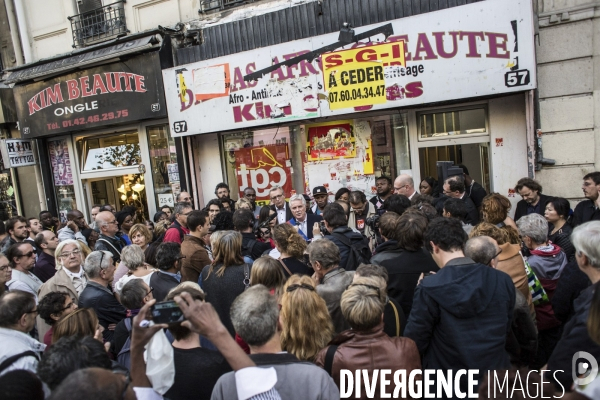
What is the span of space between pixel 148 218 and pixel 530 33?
377 inches

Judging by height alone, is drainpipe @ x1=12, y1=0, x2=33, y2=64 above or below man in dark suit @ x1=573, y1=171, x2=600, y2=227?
above

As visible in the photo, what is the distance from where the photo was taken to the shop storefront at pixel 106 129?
10469 millimetres

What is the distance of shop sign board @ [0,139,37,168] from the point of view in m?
12.5

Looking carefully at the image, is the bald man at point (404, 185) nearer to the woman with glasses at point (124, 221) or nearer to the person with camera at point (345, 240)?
the person with camera at point (345, 240)

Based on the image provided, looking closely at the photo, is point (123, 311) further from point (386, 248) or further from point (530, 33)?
point (530, 33)

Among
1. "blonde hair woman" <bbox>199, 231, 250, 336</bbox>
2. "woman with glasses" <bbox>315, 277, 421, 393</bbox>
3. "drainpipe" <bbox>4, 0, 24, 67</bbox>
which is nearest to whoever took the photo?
"woman with glasses" <bbox>315, 277, 421, 393</bbox>

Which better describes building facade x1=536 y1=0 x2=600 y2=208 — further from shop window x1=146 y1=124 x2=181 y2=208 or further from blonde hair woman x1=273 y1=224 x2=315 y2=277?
shop window x1=146 y1=124 x2=181 y2=208

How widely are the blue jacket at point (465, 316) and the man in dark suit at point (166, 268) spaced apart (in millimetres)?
2450

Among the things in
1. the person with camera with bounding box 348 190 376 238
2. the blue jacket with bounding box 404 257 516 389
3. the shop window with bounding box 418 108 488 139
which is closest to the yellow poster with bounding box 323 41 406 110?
the shop window with bounding box 418 108 488 139

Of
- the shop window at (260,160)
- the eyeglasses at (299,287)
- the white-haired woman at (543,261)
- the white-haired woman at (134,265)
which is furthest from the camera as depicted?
the shop window at (260,160)

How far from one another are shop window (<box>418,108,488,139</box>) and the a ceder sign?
5770mm

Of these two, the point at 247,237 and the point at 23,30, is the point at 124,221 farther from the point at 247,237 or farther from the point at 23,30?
the point at 23,30

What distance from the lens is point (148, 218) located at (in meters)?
12.0

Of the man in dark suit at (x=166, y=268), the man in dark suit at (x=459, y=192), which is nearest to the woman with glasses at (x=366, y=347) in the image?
the man in dark suit at (x=166, y=268)
